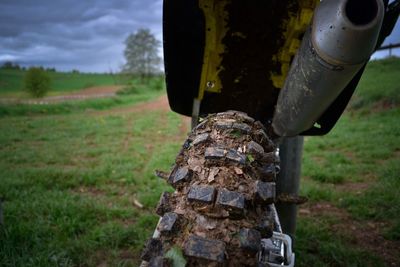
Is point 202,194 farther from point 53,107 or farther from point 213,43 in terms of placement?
point 53,107

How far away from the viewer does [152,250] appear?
1.12 meters

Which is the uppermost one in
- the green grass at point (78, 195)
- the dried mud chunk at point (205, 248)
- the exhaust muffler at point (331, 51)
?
the exhaust muffler at point (331, 51)

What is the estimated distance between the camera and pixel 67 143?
8398 millimetres

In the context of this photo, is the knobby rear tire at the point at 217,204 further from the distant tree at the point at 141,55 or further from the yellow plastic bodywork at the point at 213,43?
the distant tree at the point at 141,55

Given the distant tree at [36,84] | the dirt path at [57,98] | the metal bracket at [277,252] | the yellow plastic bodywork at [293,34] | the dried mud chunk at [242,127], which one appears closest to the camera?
the metal bracket at [277,252]

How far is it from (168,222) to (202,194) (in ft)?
0.45

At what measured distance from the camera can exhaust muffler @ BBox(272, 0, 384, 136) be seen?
135 centimetres

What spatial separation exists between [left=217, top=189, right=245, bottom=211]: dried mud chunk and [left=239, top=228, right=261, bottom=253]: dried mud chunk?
0.07m

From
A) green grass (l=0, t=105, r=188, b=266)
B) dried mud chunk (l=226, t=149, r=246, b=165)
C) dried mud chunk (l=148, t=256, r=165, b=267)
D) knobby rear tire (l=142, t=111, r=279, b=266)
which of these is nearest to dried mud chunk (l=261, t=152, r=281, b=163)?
knobby rear tire (l=142, t=111, r=279, b=266)

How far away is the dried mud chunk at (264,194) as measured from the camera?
Result: 48.7 inches

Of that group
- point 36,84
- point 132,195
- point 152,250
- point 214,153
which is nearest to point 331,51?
point 214,153

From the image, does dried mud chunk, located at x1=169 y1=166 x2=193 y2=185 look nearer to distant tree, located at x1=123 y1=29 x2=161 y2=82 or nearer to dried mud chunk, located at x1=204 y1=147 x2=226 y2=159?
dried mud chunk, located at x1=204 y1=147 x2=226 y2=159

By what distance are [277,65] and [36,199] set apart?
10.8 feet

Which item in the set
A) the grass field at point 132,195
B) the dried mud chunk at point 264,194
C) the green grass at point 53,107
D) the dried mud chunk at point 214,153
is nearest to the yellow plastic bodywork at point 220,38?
the dried mud chunk at point 214,153
